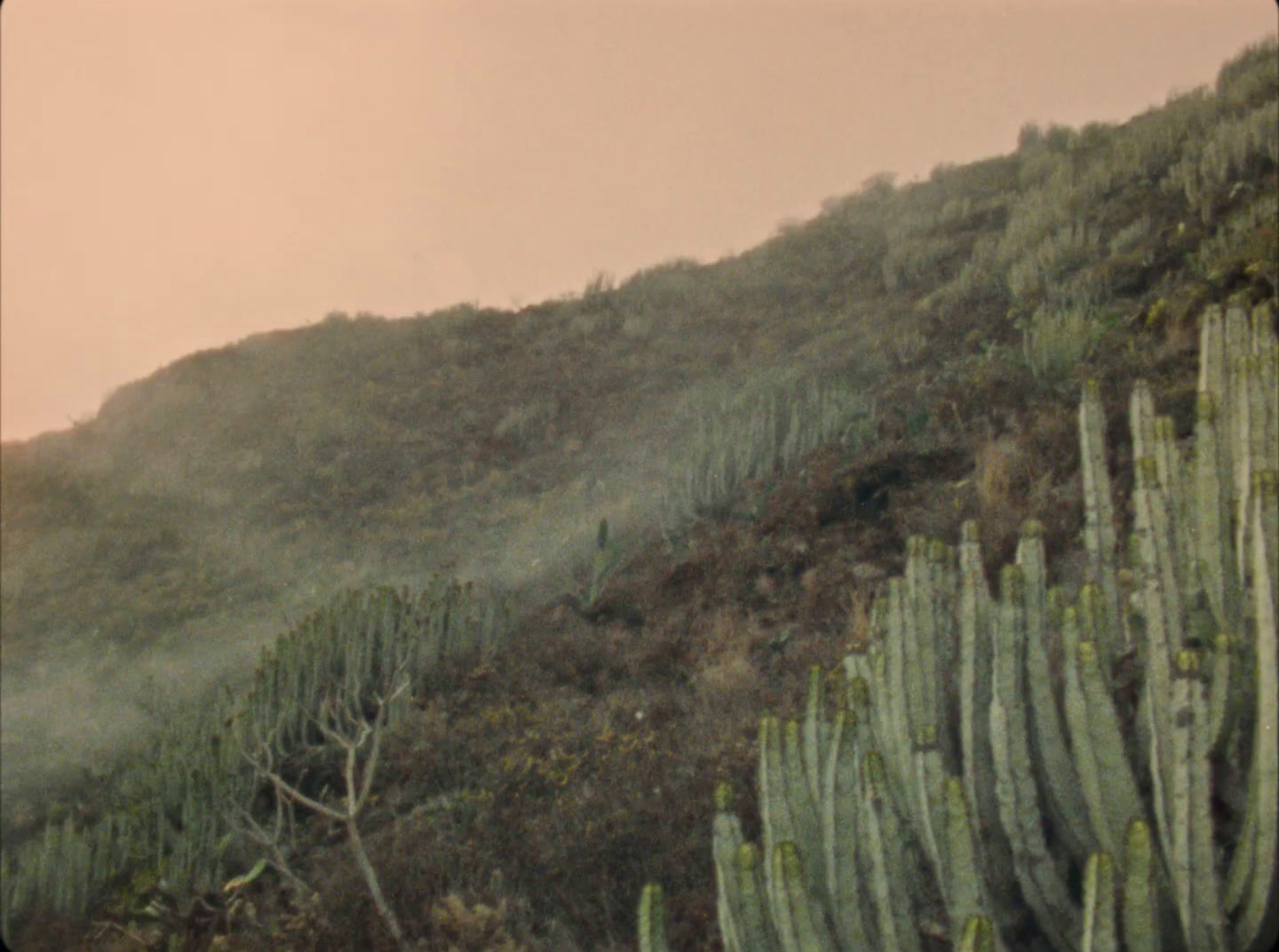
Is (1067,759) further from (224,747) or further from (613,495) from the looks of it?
(613,495)

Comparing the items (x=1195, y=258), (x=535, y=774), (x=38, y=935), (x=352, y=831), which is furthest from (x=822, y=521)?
(x=38, y=935)

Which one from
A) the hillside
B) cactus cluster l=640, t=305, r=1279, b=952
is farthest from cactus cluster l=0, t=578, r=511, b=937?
cactus cluster l=640, t=305, r=1279, b=952

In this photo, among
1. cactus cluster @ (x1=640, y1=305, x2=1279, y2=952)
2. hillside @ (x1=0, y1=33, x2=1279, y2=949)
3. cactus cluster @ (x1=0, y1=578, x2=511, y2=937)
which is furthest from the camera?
cactus cluster @ (x1=0, y1=578, x2=511, y2=937)

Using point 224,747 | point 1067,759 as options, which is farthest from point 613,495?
point 1067,759

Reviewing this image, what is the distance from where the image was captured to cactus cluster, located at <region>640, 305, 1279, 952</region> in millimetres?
3059

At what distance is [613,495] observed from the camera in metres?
15.4

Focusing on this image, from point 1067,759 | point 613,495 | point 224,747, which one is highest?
point 613,495

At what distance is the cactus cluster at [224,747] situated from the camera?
760 centimetres

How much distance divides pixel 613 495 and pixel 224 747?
7.69 meters

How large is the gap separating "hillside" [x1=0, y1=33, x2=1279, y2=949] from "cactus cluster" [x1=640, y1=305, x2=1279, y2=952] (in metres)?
1.72

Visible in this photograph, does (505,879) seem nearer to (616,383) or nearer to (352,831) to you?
(352,831)

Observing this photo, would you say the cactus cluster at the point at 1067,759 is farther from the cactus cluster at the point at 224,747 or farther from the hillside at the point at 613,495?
the cactus cluster at the point at 224,747

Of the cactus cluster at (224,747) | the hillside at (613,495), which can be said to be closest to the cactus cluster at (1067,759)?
the hillside at (613,495)

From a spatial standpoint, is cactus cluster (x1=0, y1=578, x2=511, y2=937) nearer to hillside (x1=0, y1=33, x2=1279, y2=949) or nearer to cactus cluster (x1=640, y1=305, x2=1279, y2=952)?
hillside (x1=0, y1=33, x2=1279, y2=949)
